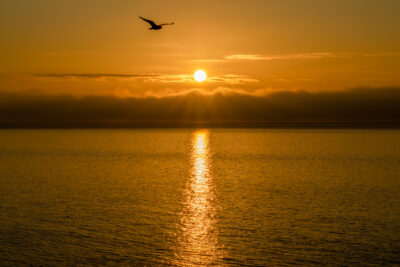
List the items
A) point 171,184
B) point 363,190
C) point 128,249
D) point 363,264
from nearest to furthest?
point 363,264, point 128,249, point 363,190, point 171,184

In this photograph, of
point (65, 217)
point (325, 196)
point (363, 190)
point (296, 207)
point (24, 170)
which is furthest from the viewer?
point (24, 170)

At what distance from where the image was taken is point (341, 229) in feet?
103

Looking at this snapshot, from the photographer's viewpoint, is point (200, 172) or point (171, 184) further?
point (200, 172)

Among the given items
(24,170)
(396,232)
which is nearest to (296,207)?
(396,232)

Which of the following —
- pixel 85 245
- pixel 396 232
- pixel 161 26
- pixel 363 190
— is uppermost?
pixel 161 26

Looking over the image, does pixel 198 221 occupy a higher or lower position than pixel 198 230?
higher

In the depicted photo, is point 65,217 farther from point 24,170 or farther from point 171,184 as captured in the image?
point 24,170

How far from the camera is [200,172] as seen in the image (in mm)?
73312

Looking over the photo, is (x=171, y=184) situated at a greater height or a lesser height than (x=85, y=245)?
greater

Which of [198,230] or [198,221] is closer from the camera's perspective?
[198,230]

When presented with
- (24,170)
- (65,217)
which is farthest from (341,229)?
(24,170)

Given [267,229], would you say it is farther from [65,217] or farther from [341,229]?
[65,217]

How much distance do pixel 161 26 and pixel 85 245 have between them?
72.5 feet

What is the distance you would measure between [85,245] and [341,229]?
16.9m
